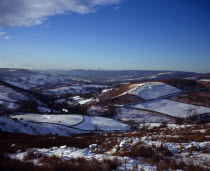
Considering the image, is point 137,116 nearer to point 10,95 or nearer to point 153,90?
point 153,90

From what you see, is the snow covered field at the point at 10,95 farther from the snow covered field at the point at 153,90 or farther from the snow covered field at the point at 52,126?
the snow covered field at the point at 153,90

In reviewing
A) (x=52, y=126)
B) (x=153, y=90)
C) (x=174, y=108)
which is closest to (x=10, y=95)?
(x=52, y=126)

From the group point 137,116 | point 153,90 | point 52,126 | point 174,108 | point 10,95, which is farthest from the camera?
point 10,95

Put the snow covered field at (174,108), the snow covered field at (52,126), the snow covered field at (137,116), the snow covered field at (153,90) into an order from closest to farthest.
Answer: the snow covered field at (52,126)
the snow covered field at (137,116)
the snow covered field at (174,108)
the snow covered field at (153,90)

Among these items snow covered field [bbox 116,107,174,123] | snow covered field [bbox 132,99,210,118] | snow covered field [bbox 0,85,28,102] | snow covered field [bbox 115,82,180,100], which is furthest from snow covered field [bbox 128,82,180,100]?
snow covered field [bbox 0,85,28,102]

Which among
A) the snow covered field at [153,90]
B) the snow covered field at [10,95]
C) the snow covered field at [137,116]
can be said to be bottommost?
the snow covered field at [137,116]

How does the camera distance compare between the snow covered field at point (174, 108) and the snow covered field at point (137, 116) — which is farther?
the snow covered field at point (174, 108)

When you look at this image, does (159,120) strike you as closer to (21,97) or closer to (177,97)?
(177,97)

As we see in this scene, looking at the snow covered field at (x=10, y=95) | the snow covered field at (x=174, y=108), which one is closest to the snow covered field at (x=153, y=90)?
the snow covered field at (x=174, y=108)
